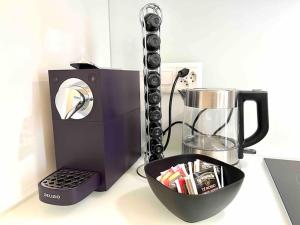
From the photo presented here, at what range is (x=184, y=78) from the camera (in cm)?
73

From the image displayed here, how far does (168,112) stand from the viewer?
777 millimetres

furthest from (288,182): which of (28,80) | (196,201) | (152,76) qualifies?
(28,80)

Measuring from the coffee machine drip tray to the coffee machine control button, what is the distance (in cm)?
12

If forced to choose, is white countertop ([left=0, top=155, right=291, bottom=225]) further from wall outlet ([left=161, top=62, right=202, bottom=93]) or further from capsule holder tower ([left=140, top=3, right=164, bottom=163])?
wall outlet ([left=161, top=62, right=202, bottom=93])

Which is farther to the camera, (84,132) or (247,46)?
(247,46)

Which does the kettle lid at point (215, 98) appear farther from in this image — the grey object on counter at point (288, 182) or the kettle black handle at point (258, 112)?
the grey object on counter at point (288, 182)

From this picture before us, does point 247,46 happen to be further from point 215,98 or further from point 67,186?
point 67,186

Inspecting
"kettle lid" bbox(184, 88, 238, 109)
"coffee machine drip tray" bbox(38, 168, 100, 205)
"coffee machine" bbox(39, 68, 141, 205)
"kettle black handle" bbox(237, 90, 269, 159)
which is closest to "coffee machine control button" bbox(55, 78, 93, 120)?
"coffee machine" bbox(39, 68, 141, 205)

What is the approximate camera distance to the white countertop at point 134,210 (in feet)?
1.34

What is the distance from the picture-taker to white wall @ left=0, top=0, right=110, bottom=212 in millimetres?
436

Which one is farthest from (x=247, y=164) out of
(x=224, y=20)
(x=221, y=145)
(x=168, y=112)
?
(x=224, y=20)

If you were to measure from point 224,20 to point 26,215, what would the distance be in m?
0.71

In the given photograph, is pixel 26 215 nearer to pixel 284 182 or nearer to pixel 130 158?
pixel 130 158

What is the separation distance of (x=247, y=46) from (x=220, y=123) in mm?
246
